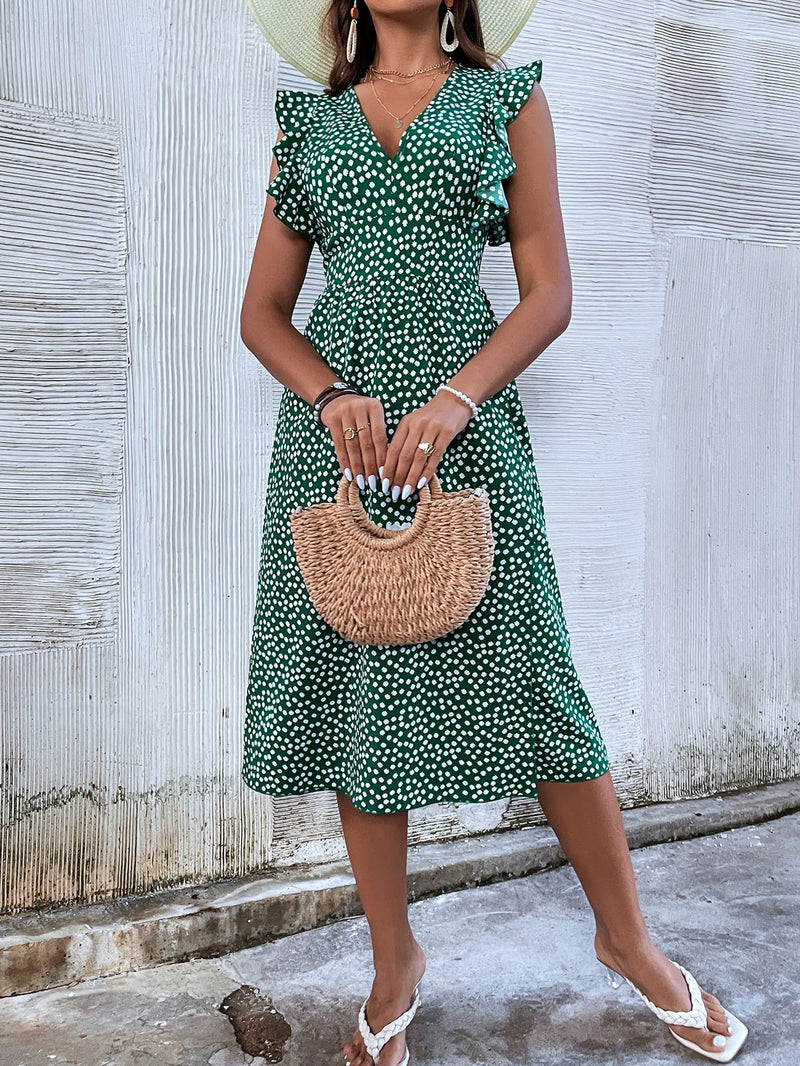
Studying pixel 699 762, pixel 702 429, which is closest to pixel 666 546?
pixel 702 429

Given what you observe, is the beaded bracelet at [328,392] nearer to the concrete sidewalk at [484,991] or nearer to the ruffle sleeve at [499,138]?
the ruffle sleeve at [499,138]

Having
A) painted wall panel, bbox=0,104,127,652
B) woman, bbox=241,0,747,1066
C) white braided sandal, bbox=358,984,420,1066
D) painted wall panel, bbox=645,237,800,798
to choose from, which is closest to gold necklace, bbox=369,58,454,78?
woman, bbox=241,0,747,1066

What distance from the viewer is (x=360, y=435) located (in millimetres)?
1351

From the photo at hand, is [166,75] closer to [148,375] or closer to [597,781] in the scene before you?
[148,375]

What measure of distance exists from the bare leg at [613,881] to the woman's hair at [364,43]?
1162 millimetres

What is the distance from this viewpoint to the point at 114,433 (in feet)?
6.29

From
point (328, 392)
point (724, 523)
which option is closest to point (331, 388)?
point (328, 392)

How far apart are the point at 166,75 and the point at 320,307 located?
2.35ft

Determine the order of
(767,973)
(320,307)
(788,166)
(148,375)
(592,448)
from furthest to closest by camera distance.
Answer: (788,166) < (592,448) < (148,375) < (767,973) < (320,307)

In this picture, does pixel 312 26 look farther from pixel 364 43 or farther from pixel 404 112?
pixel 404 112

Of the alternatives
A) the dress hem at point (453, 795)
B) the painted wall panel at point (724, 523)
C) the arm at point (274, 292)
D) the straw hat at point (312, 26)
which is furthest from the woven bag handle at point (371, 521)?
the painted wall panel at point (724, 523)

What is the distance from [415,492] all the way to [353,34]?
2.48 ft

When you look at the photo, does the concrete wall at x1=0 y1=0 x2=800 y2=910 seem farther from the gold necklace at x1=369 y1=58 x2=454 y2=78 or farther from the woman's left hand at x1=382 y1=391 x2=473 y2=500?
the woman's left hand at x1=382 y1=391 x2=473 y2=500

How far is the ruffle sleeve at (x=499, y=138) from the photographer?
1.42 m
